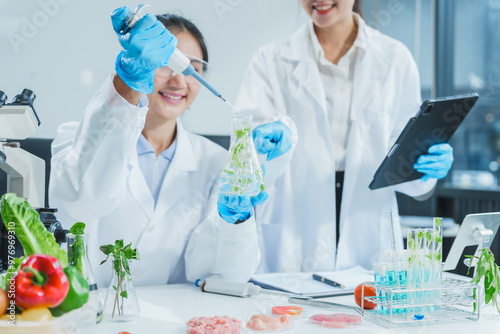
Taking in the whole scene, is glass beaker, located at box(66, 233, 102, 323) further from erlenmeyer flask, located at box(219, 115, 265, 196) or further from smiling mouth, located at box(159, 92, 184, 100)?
smiling mouth, located at box(159, 92, 184, 100)

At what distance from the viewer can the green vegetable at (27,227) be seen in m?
0.94

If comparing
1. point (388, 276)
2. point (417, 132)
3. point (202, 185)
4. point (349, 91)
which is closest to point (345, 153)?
point (349, 91)

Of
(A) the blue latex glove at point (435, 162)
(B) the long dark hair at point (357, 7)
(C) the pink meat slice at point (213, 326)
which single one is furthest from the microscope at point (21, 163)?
(B) the long dark hair at point (357, 7)

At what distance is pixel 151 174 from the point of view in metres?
1.89

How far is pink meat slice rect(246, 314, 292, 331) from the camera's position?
1172 mm

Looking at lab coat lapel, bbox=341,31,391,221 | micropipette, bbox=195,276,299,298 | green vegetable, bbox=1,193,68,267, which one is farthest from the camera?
lab coat lapel, bbox=341,31,391,221

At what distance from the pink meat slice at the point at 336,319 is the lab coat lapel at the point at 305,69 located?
1.09 metres

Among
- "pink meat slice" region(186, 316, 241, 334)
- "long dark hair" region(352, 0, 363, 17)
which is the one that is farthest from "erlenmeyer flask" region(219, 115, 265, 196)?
"long dark hair" region(352, 0, 363, 17)

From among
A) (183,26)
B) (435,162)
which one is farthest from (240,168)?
(435,162)

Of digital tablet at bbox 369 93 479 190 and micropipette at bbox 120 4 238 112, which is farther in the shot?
digital tablet at bbox 369 93 479 190

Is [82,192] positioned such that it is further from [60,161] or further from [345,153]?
[345,153]

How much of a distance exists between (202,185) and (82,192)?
1.57 ft

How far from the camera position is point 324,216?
2193 mm

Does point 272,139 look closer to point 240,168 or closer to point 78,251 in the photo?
point 240,168
